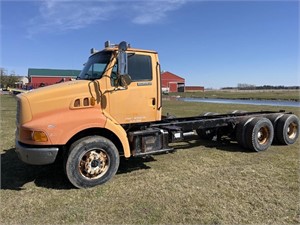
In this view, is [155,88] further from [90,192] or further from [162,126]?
[90,192]

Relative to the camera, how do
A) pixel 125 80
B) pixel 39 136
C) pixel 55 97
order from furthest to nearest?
pixel 125 80 → pixel 55 97 → pixel 39 136

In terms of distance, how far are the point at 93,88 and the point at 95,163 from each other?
147 centimetres

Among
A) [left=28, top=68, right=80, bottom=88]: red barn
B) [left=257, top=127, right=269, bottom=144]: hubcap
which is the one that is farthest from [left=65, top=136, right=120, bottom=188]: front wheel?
[left=28, top=68, right=80, bottom=88]: red barn

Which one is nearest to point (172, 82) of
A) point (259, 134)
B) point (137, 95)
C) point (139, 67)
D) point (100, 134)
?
point (259, 134)

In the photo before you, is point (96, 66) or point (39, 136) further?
point (96, 66)

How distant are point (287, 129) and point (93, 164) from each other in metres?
6.60

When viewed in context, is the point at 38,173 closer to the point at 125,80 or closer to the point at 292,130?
the point at 125,80

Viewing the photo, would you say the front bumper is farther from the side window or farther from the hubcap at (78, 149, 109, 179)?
the side window

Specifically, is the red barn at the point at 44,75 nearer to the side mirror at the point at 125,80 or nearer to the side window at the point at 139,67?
the side window at the point at 139,67

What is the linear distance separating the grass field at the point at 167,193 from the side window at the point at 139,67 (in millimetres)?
2098

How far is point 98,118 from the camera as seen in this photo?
5863 millimetres

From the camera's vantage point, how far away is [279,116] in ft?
32.1

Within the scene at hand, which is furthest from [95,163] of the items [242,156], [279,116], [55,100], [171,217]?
[279,116]

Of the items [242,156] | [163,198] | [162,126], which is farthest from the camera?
[242,156]
